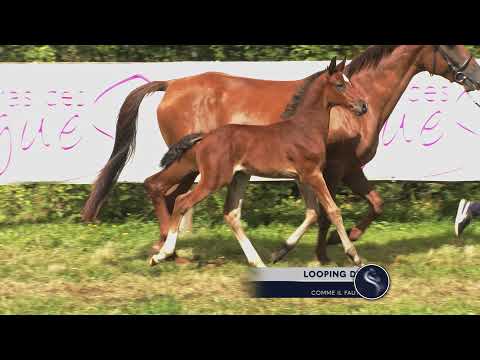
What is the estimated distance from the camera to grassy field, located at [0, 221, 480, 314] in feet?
23.3

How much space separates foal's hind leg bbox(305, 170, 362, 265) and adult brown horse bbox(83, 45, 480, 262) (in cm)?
44

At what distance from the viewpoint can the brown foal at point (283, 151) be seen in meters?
7.62

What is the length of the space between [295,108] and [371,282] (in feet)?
5.57

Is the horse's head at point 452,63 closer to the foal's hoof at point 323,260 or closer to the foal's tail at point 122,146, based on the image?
the foal's hoof at point 323,260

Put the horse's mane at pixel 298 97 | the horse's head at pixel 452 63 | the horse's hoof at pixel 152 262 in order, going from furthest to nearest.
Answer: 1. the horse's head at pixel 452 63
2. the horse's hoof at pixel 152 262
3. the horse's mane at pixel 298 97

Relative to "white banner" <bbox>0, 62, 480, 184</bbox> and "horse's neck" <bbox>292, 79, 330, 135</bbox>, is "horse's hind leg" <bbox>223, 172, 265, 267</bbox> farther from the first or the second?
"white banner" <bbox>0, 62, 480, 184</bbox>

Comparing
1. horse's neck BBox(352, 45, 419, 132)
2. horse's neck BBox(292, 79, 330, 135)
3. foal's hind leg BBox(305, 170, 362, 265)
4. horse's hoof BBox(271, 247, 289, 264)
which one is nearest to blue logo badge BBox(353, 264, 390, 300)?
foal's hind leg BBox(305, 170, 362, 265)

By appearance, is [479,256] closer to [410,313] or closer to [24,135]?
[410,313]

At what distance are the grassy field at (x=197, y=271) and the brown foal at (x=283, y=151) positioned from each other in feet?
1.60

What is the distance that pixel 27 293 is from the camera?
7.48 meters

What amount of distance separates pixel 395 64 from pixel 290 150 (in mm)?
1493
